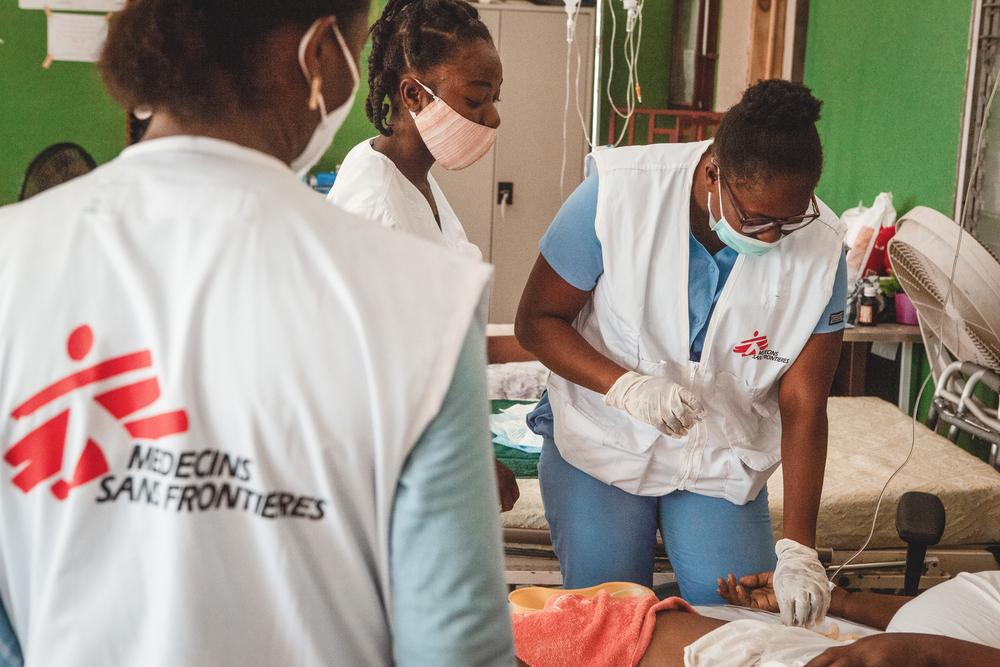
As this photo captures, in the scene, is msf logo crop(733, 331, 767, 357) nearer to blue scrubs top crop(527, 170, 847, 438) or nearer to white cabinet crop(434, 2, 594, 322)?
blue scrubs top crop(527, 170, 847, 438)

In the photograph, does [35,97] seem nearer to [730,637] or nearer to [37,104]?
[37,104]

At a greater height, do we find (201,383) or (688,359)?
(201,383)

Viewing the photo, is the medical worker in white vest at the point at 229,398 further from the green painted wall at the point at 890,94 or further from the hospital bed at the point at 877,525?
the green painted wall at the point at 890,94

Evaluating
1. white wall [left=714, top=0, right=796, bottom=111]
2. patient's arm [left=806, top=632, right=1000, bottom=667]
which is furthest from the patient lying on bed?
white wall [left=714, top=0, right=796, bottom=111]

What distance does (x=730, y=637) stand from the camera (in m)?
1.55

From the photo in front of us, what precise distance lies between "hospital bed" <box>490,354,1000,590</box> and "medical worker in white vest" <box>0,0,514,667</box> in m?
1.57

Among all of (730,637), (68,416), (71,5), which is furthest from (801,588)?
(71,5)

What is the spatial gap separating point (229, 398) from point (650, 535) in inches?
53.8

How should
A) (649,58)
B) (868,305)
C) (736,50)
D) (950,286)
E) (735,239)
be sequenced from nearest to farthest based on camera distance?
(735,239)
(950,286)
(868,305)
(736,50)
(649,58)

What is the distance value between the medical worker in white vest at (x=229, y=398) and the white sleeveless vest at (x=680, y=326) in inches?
43.2

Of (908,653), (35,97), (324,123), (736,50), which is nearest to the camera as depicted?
(324,123)

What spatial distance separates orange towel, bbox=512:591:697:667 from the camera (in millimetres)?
1553

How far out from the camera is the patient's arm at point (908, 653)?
1443mm

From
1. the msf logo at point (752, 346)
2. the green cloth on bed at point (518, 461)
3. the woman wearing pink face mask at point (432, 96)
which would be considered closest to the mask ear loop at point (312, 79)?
A: the woman wearing pink face mask at point (432, 96)
